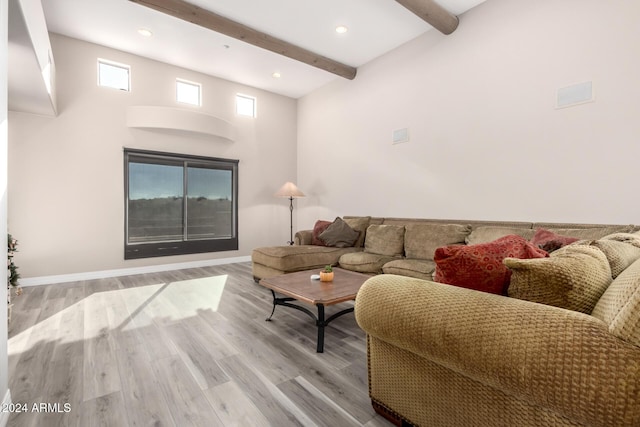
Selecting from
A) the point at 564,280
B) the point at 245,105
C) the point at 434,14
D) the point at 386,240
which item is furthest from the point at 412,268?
the point at 245,105

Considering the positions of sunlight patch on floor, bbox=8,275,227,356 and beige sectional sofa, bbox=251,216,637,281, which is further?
beige sectional sofa, bbox=251,216,637,281

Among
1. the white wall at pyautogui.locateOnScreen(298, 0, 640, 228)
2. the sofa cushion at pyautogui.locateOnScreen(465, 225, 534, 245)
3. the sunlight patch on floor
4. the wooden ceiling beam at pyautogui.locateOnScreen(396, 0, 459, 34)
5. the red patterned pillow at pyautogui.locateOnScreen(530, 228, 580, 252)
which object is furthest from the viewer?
the wooden ceiling beam at pyautogui.locateOnScreen(396, 0, 459, 34)

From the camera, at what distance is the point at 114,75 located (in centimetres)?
435

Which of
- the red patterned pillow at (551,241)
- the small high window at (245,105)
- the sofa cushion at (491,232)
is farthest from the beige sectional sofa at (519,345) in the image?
the small high window at (245,105)

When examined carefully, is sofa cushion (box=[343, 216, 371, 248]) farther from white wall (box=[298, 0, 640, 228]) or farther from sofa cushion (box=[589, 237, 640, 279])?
sofa cushion (box=[589, 237, 640, 279])

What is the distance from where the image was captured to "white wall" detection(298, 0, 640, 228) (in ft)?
8.26

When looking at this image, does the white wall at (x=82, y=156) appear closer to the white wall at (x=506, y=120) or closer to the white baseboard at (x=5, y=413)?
the white wall at (x=506, y=120)

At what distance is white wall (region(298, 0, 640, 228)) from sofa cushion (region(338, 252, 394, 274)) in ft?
3.25

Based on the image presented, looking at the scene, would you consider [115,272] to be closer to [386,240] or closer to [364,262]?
[364,262]

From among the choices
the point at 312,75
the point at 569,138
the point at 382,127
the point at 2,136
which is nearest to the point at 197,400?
the point at 2,136

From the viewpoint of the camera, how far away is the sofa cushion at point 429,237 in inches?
128

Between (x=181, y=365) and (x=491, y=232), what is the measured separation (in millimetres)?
2919

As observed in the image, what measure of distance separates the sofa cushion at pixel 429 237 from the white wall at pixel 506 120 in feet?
1.21

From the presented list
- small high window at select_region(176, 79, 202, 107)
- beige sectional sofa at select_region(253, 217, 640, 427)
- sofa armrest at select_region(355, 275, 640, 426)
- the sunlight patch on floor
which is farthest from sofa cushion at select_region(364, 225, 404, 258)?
small high window at select_region(176, 79, 202, 107)
